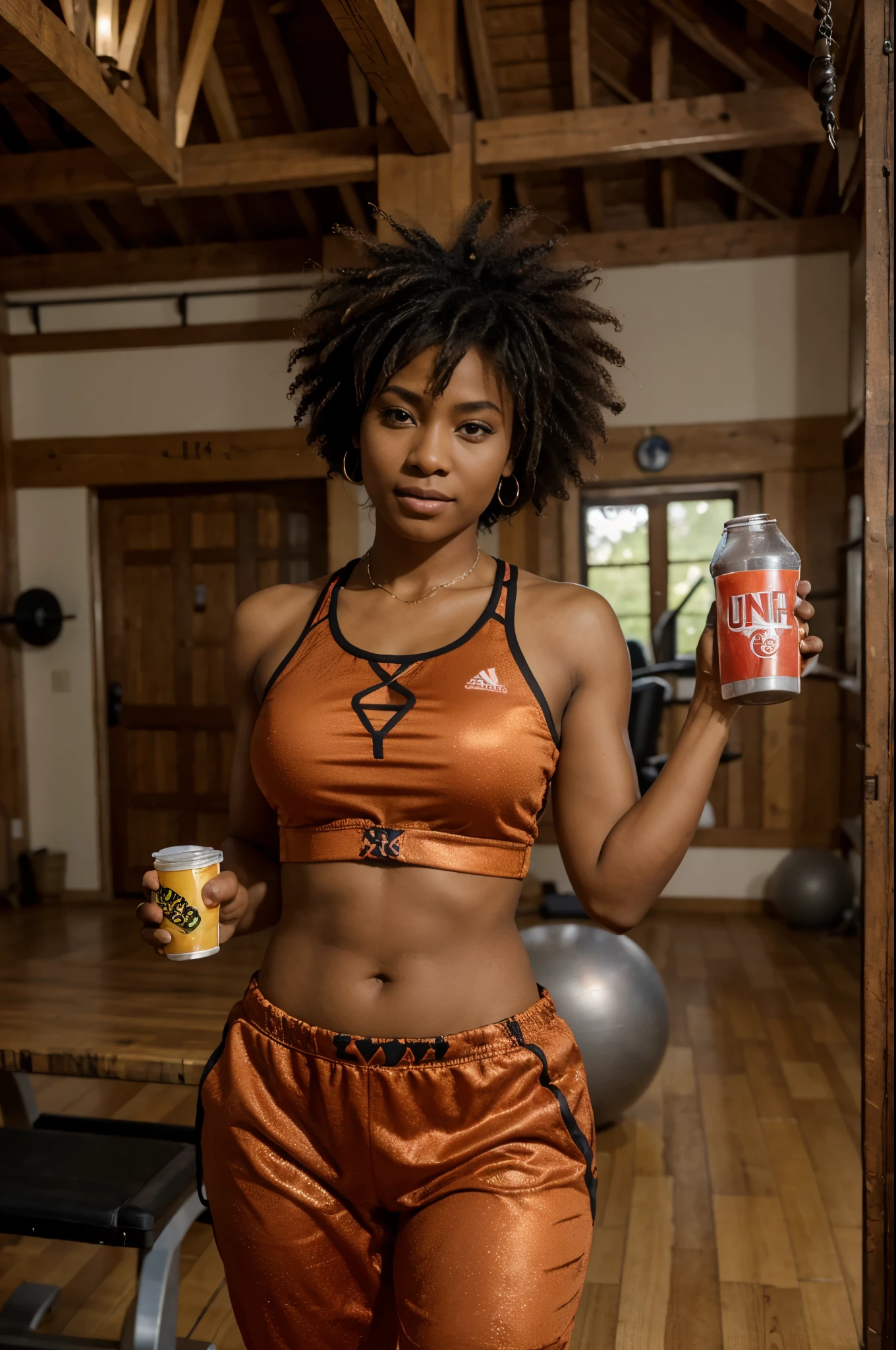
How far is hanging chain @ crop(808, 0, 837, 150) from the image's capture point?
56.8 inches

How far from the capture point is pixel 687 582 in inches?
231

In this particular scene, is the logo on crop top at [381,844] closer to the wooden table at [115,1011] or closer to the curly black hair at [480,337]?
the curly black hair at [480,337]

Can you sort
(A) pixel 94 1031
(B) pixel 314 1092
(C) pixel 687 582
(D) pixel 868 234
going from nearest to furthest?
(B) pixel 314 1092 < (D) pixel 868 234 < (A) pixel 94 1031 < (C) pixel 687 582

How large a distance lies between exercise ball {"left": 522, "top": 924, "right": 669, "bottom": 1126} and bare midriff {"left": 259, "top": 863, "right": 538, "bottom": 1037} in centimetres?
167

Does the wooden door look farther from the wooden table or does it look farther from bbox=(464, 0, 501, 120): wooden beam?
the wooden table

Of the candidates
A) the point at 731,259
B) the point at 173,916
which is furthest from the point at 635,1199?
the point at 731,259

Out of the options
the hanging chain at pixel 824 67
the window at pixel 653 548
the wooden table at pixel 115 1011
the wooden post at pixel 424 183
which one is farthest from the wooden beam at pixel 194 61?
the hanging chain at pixel 824 67

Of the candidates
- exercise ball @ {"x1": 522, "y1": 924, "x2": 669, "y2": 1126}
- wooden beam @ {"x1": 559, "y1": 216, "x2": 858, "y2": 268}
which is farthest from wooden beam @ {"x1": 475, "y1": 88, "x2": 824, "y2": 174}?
exercise ball @ {"x1": 522, "y1": 924, "x2": 669, "y2": 1126}

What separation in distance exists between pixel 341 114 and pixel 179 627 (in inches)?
110

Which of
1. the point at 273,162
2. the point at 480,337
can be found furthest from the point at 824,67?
the point at 273,162

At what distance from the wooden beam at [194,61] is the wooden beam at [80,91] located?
154 mm

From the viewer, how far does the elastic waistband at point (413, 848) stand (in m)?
1.19

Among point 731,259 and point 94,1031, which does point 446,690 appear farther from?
point 731,259

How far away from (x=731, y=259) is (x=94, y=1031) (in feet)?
16.4
